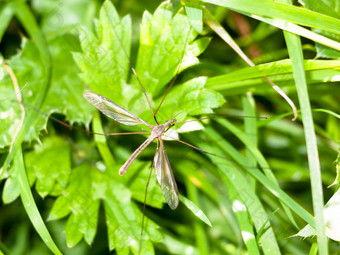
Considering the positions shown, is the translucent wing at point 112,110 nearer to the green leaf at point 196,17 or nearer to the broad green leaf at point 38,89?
the broad green leaf at point 38,89

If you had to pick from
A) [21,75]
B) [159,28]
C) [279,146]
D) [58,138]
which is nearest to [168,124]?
[159,28]

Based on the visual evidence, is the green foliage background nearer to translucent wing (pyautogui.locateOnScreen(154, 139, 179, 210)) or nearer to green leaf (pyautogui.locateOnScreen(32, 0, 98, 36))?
green leaf (pyautogui.locateOnScreen(32, 0, 98, 36))

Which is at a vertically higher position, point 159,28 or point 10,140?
point 159,28

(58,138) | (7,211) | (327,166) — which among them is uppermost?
(58,138)

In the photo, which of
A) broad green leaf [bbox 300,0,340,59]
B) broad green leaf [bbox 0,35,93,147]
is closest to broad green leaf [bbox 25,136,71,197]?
broad green leaf [bbox 0,35,93,147]

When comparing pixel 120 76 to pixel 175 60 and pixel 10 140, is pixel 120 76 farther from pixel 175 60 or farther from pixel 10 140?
pixel 10 140

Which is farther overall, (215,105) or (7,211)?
(7,211)

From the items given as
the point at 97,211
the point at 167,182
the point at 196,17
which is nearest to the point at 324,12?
the point at 196,17
